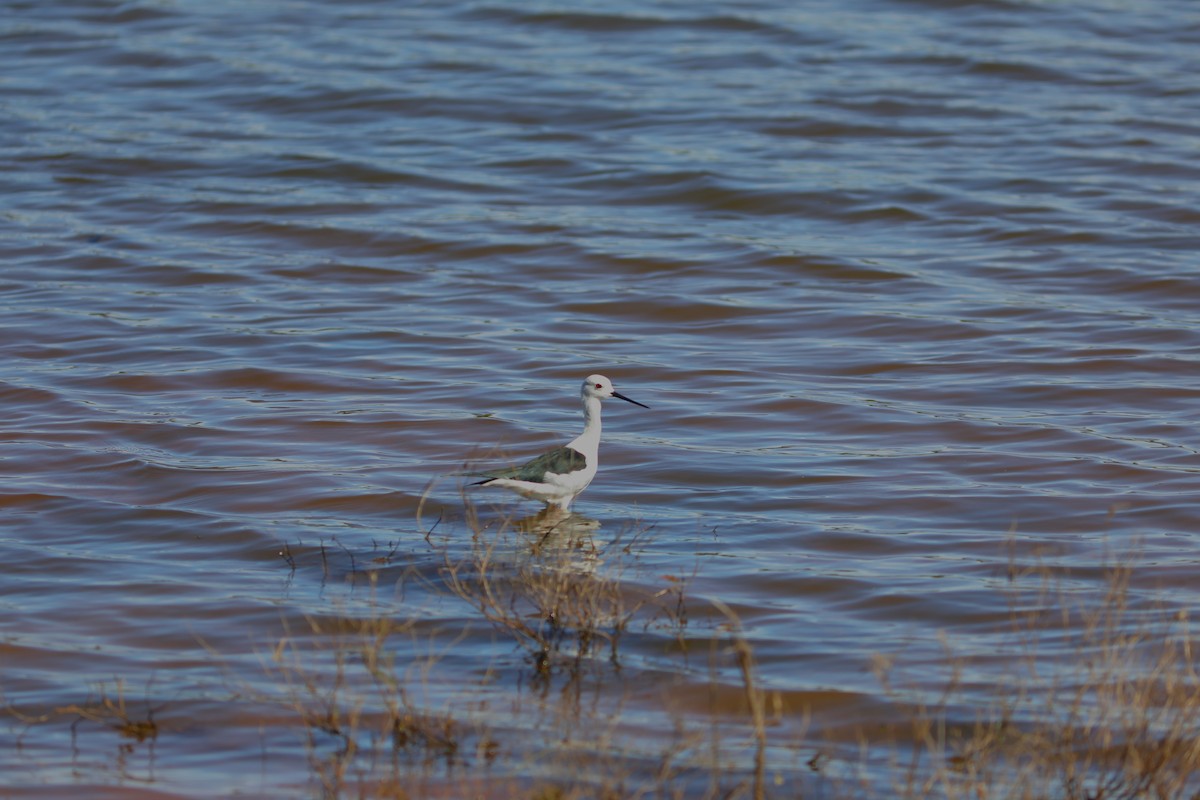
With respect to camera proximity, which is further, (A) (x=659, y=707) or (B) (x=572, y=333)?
(B) (x=572, y=333)

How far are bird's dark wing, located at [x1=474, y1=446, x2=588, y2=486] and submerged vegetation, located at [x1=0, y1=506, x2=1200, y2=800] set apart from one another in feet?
3.38

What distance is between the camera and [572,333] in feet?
39.8

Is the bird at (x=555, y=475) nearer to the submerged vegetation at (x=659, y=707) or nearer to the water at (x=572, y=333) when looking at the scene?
the water at (x=572, y=333)

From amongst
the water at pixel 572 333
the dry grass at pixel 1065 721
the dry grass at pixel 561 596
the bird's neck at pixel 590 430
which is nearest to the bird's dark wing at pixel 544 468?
the bird's neck at pixel 590 430

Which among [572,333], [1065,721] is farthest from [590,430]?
[1065,721]

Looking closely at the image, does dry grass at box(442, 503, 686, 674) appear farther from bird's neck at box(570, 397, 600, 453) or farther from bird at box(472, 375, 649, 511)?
bird's neck at box(570, 397, 600, 453)

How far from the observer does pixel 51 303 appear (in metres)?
12.6

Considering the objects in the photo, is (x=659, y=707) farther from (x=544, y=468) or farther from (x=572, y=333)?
(x=572, y=333)

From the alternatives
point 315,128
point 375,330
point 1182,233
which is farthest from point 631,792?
point 315,128

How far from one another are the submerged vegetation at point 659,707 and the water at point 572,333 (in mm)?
52

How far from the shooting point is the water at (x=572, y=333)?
6637 mm

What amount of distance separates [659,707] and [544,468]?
253cm

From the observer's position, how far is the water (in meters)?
6.64

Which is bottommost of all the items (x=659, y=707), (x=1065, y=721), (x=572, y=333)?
(x=659, y=707)
